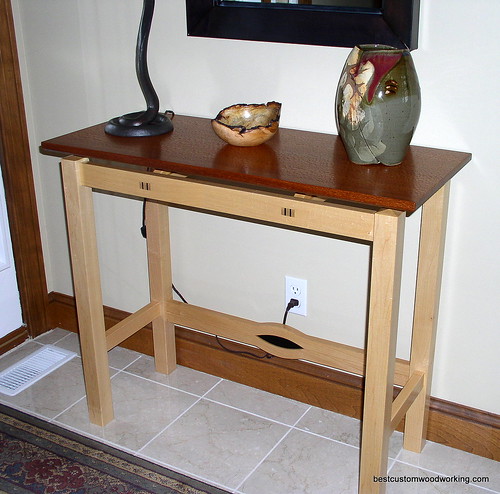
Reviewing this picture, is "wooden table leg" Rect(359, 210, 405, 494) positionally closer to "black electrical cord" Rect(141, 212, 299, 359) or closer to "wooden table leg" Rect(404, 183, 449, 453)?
"wooden table leg" Rect(404, 183, 449, 453)

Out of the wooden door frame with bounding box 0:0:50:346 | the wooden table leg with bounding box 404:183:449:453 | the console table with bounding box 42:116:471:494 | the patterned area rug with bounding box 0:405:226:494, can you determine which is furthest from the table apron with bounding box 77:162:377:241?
the patterned area rug with bounding box 0:405:226:494

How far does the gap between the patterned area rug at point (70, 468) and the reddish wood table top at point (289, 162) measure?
76 cm

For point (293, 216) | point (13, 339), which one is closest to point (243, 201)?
point (293, 216)

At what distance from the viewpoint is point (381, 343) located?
142 centimetres

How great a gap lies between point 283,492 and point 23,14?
59.0 inches

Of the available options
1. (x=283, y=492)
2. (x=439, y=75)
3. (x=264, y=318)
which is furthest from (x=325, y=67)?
(x=283, y=492)

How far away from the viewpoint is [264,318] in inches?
80.4

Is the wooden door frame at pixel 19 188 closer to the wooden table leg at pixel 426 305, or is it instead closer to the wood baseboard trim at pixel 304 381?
the wood baseboard trim at pixel 304 381

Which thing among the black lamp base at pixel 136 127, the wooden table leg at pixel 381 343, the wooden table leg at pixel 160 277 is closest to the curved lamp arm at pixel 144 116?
the black lamp base at pixel 136 127

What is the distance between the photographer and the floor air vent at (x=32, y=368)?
2129 millimetres

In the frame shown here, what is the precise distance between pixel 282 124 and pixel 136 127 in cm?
36

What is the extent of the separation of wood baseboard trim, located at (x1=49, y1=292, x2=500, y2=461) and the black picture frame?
2.88 feet

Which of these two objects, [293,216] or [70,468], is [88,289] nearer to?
[70,468]

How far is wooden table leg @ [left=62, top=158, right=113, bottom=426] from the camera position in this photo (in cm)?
170
